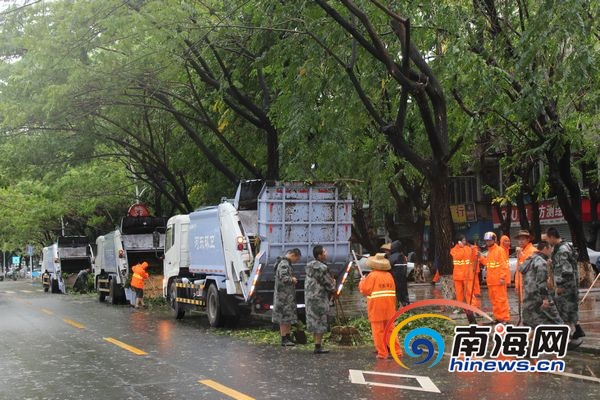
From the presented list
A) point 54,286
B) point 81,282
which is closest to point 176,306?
point 81,282

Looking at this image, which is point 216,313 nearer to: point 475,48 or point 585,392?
point 475,48

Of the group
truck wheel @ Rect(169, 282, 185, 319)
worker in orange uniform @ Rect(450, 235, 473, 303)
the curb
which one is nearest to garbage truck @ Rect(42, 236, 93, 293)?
→ truck wheel @ Rect(169, 282, 185, 319)

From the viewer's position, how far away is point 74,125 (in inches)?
958

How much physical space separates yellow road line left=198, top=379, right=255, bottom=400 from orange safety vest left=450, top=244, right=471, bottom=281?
755 centimetres

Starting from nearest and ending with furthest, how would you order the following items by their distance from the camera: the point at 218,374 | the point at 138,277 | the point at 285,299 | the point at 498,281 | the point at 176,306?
1. the point at 218,374
2. the point at 285,299
3. the point at 498,281
4. the point at 176,306
5. the point at 138,277

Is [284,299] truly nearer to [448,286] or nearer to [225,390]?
[225,390]

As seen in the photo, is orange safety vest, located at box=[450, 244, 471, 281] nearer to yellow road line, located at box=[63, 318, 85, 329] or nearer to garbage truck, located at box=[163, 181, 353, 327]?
garbage truck, located at box=[163, 181, 353, 327]

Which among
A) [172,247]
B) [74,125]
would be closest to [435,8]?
[172,247]

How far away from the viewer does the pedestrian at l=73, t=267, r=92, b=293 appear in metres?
35.1

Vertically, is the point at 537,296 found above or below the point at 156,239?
below

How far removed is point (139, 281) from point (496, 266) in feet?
43.2

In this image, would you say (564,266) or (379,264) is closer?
(379,264)

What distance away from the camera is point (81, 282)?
1389 inches

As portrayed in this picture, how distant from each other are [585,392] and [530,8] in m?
12.1
